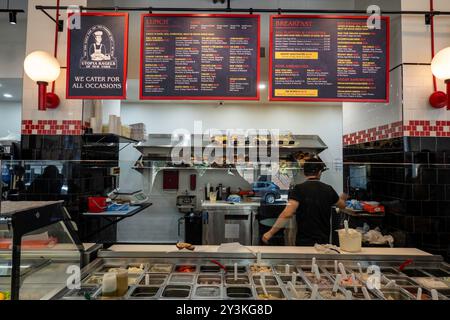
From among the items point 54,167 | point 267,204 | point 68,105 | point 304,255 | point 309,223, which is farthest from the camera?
point 267,204

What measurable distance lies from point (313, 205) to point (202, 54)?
191 centimetres

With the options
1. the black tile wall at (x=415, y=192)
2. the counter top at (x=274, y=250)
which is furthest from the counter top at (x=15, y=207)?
the black tile wall at (x=415, y=192)

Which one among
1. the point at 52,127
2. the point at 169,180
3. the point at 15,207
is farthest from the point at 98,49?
the point at 15,207

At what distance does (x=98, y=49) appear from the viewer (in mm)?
2861

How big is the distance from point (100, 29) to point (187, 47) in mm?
911

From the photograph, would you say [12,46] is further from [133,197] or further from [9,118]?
[133,197]

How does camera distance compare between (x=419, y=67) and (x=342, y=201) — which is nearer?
(x=342, y=201)

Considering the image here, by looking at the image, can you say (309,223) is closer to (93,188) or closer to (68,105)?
(93,188)

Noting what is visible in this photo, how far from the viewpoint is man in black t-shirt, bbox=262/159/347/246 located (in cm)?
276

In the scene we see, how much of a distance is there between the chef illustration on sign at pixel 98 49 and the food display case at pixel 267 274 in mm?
1838

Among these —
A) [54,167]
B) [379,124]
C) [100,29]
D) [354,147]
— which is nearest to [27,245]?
[54,167]

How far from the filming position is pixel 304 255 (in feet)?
7.41

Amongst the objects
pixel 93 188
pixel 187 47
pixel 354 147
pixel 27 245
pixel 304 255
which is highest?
pixel 187 47

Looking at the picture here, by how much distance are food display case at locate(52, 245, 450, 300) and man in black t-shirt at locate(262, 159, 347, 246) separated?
368 mm
